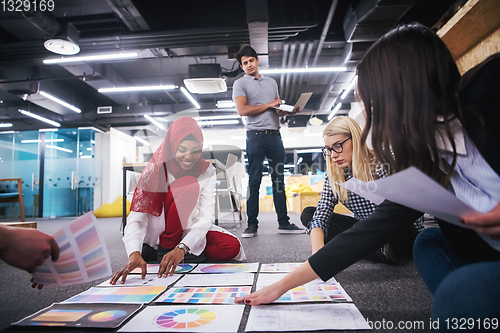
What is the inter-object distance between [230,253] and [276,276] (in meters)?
0.37

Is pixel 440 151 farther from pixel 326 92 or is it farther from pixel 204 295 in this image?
pixel 326 92

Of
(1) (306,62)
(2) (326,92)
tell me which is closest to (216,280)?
(1) (306,62)

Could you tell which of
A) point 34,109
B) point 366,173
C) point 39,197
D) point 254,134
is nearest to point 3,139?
point 34,109

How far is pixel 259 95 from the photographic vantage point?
233 cm

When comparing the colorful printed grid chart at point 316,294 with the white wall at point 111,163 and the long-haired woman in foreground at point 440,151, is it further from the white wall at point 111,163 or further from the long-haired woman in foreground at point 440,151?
the white wall at point 111,163

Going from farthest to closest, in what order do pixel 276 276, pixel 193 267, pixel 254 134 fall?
pixel 254 134 < pixel 193 267 < pixel 276 276

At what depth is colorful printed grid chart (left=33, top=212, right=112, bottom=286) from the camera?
1.73 feet

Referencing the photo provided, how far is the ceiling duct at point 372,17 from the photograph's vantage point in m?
3.21

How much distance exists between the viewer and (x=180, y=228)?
4.39 ft

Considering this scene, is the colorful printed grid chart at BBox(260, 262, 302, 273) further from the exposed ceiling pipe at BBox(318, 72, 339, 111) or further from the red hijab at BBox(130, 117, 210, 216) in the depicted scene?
the exposed ceiling pipe at BBox(318, 72, 339, 111)

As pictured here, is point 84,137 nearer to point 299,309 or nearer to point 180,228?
point 180,228

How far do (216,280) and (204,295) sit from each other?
0.54 ft

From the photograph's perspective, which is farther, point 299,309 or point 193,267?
point 193,267

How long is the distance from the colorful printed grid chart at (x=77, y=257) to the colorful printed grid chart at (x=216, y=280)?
42 cm
